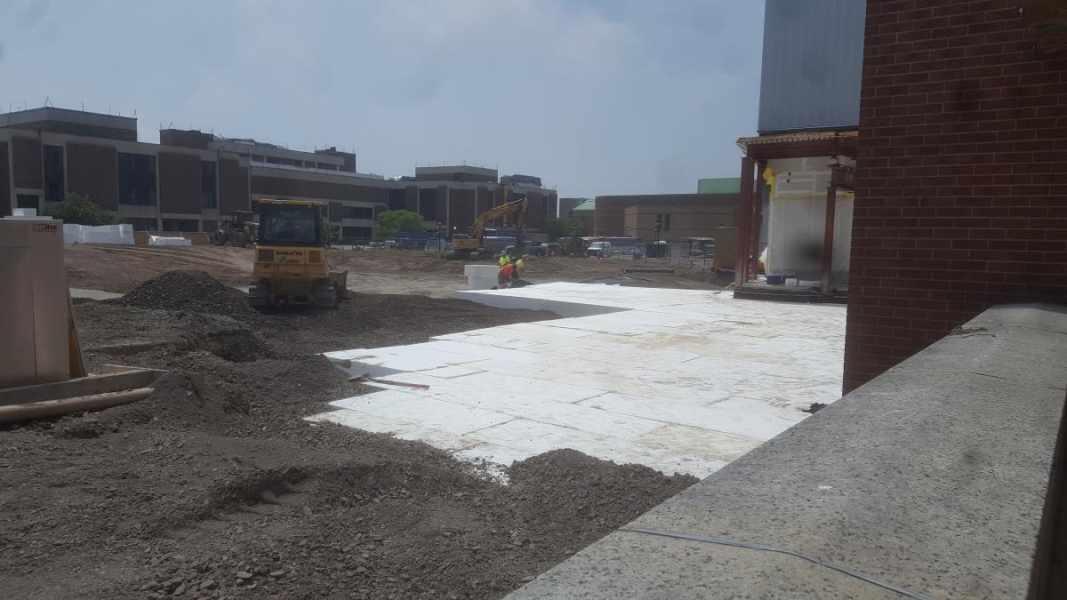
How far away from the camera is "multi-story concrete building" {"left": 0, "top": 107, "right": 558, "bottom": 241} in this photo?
222 feet

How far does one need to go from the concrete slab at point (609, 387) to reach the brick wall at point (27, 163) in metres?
67.5

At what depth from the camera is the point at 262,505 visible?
5258mm

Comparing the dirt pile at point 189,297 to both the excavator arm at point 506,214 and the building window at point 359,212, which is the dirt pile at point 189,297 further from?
the building window at point 359,212

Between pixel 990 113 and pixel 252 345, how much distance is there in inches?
368

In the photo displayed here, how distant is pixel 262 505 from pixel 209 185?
82.8 metres

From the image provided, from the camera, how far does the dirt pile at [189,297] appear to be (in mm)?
16781

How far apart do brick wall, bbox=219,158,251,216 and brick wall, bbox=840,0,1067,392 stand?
269ft

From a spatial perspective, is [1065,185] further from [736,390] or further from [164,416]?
[164,416]

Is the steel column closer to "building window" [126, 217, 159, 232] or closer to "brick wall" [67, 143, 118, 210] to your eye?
"brick wall" [67, 143, 118, 210]

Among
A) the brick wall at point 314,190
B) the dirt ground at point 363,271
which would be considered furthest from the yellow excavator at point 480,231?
the brick wall at point 314,190

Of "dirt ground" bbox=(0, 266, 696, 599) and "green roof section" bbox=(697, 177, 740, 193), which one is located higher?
"green roof section" bbox=(697, 177, 740, 193)

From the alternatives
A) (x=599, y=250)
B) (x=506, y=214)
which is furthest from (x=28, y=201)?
(x=599, y=250)

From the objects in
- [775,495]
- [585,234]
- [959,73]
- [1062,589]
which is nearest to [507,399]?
[959,73]

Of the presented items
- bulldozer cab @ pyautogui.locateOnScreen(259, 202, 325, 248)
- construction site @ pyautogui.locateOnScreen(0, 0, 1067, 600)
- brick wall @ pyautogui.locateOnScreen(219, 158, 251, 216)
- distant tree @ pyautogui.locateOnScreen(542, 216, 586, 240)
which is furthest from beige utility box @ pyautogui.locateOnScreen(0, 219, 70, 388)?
distant tree @ pyautogui.locateOnScreen(542, 216, 586, 240)
